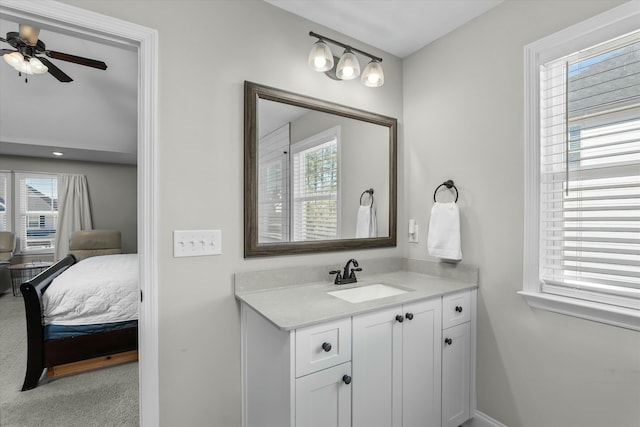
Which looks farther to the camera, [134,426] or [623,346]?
[134,426]

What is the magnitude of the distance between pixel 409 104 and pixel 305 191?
106 centimetres

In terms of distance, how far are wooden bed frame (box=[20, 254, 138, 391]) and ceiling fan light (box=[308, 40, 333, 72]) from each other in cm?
256

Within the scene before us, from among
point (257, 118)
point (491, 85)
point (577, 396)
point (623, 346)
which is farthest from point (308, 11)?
point (577, 396)

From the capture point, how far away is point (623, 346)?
1273 millimetres

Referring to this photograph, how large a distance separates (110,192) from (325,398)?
621 cm

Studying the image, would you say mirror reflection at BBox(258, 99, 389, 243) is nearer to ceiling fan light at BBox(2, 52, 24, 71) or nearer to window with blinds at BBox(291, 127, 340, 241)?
window with blinds at BBox(291, 127, 340, 241)

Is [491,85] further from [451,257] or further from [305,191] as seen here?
[305,191]

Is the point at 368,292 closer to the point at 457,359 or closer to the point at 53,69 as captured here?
the point at 457,359

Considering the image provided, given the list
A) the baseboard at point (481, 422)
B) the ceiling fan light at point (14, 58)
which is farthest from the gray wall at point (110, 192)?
the baseboard at point (481, 422)

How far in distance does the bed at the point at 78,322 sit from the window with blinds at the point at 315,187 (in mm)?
1881

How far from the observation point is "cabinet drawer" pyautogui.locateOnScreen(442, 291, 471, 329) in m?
1.65

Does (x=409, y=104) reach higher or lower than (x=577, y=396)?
higher

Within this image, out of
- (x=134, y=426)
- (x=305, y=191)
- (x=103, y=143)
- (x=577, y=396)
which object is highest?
(x=103, y=143)

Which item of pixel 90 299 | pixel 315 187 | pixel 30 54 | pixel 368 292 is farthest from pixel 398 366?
pixel 30 54
